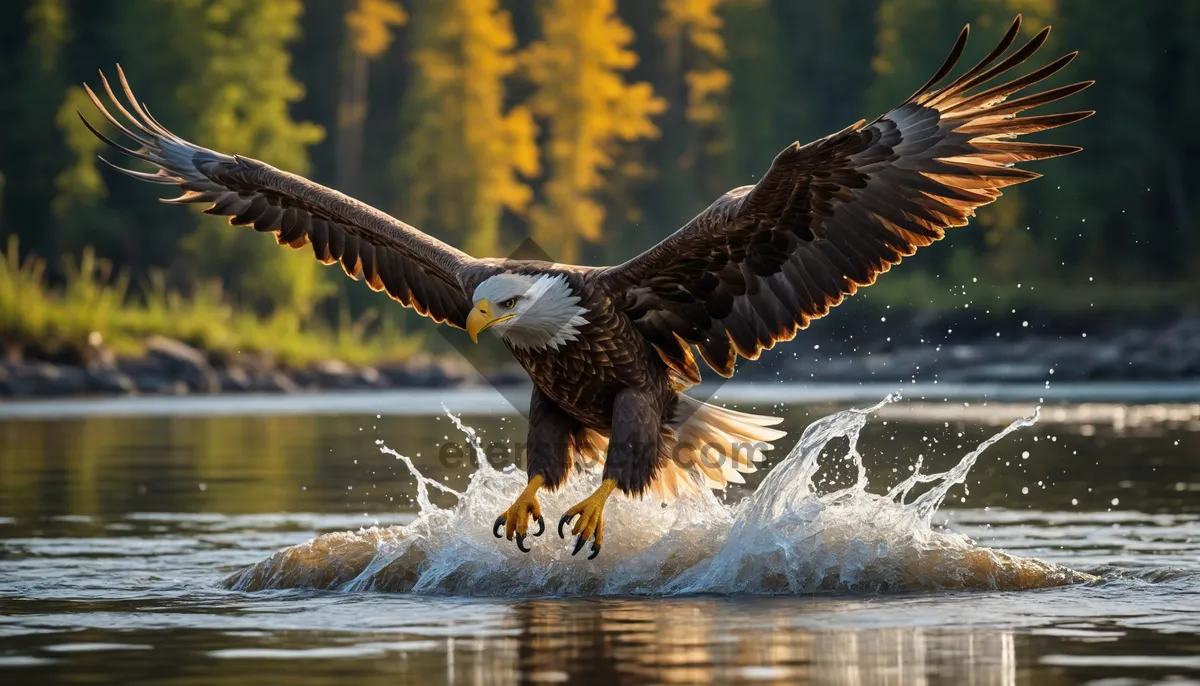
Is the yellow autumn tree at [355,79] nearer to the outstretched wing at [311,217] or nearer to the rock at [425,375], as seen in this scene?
the rock at [425,375]

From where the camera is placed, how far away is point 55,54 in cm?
3988

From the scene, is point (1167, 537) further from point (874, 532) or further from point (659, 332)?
point (659, 332)

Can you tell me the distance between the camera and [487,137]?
46.3m

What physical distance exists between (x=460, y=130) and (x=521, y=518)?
3761cm

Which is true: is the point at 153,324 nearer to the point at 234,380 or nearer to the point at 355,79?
the point at 234,380

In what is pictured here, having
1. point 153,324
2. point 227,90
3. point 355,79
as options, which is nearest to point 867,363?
point 153,324

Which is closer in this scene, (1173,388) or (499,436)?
(499,436)

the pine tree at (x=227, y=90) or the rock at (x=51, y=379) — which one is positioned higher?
the pine tree at (x=227, y=90)

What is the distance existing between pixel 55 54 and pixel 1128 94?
70.2ft

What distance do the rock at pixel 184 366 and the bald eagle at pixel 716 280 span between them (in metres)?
21.2

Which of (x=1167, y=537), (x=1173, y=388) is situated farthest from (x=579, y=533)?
(x=1173, y=388)

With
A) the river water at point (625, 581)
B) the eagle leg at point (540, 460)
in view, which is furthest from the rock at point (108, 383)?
the eagle leg at point (540, 460)

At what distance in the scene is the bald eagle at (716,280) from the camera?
8844 mm

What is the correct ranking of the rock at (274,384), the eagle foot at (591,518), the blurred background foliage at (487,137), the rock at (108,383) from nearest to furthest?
the eagle foot at (591,518)
the rock at (108,383)
the rock at (274,384)
the blurred background foliage at (487,137)
